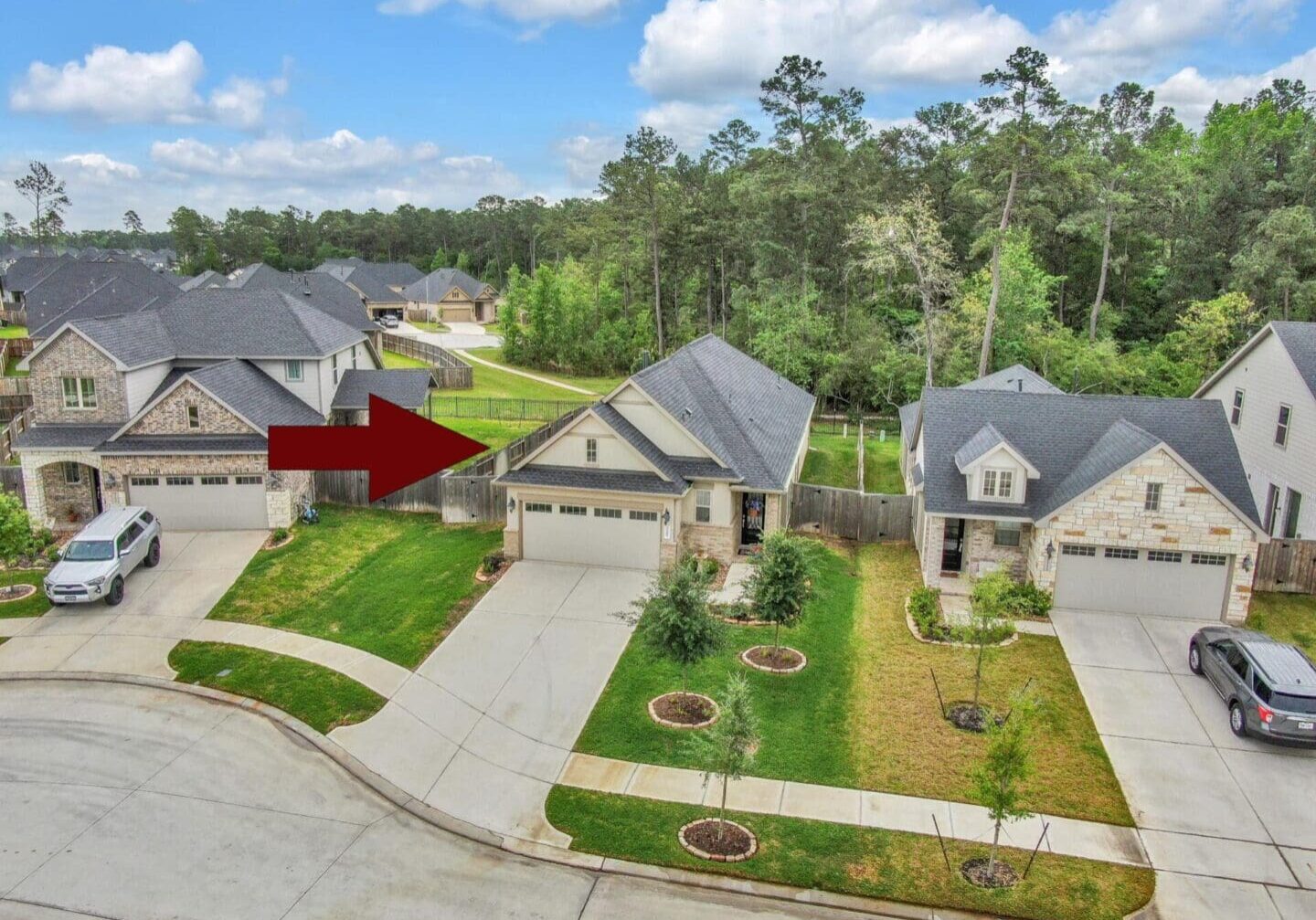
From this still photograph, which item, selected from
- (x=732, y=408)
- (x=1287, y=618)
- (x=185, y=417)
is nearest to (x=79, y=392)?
(x=185, y=417)

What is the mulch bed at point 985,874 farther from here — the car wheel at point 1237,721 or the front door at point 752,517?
the front door at point 752,517

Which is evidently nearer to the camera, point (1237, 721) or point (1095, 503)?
point (1237, 721)

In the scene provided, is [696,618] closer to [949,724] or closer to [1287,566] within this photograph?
[949,724]

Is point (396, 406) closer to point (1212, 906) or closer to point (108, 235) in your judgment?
point (1212, 906)

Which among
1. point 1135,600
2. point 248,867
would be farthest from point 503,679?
point 1135,600

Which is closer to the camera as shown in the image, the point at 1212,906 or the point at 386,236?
the point at 1212,906

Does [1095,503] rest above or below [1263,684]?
above

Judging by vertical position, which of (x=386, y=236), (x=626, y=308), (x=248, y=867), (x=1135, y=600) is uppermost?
(x=386, y=236)

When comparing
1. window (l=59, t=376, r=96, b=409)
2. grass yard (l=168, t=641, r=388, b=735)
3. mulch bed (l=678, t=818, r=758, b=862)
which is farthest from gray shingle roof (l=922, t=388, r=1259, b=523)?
window (l=59, t=376, r=96, b=409)
